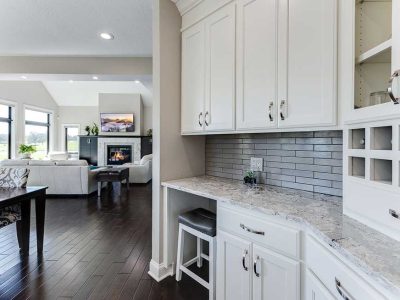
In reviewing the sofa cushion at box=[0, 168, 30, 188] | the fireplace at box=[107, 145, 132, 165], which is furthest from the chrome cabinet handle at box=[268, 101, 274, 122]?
the fireplace at box=[107, 145, 132, 165]

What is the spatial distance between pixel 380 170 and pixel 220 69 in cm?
131

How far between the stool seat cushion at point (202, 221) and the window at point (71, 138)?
33.4ft

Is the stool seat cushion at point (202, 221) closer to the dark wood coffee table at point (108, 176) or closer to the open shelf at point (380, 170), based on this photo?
the open shelf at point (380, 170)

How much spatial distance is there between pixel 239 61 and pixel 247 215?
3.67 ft

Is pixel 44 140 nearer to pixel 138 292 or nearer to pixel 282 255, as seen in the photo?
pixel 138 292

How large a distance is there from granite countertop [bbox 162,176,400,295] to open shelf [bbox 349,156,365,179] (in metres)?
0.22

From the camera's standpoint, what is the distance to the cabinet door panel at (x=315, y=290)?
0.91 m

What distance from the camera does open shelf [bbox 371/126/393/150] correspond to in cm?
97

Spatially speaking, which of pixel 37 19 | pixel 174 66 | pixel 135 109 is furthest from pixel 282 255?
pixel 135 109

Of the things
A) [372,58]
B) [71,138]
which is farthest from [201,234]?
[71,138]

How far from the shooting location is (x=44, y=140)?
31.8 feet

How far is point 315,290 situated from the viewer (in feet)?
3.26

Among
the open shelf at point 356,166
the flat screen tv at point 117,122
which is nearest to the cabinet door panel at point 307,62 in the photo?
the open shelf at point 356,166

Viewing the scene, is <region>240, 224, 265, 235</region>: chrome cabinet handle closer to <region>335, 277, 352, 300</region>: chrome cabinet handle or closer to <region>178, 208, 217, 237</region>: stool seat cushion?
<region>178, 208, 217, 237</region>: stool seat cushion
